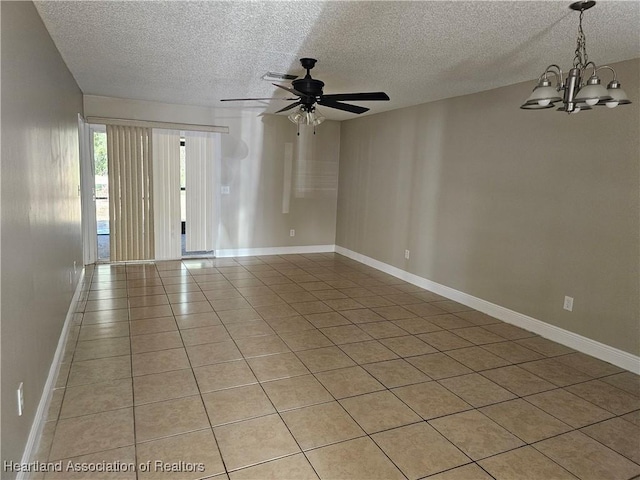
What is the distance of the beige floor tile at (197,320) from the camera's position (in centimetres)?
375

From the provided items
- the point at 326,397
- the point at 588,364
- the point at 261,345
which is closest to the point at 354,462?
the point at 326,397

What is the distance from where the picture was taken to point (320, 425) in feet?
7.66

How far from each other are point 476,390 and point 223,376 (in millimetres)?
1698

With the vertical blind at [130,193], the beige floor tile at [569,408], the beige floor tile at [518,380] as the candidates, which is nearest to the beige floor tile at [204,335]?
the beige floor tile at [518,380]

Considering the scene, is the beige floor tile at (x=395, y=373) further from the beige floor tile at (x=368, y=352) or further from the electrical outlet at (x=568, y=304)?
the electrical outlet at (x=568, y=304)

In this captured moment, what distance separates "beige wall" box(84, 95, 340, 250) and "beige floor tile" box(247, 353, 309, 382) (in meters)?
3.84

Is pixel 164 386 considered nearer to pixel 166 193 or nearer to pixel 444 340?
pixel 444 340

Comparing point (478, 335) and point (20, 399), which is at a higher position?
point (20, 399)

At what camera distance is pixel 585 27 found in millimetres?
2574

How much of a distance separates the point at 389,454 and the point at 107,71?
13.8 feet

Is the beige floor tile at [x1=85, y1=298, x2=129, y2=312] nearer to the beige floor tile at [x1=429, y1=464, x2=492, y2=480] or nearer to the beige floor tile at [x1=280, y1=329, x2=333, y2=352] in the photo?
the beige floor tile at [x1=280, y1=329, x2=333, y2=352]

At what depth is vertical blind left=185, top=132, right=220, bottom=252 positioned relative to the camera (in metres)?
6.35

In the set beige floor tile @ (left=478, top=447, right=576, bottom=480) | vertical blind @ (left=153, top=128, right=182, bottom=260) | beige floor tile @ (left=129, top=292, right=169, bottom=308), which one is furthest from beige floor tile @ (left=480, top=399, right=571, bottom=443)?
vertical blind @ (left=153, top=128, right=182, bottom=260)

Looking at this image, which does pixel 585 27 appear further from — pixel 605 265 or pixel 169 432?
pixel 169 432
